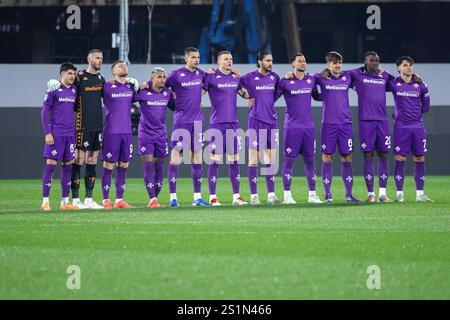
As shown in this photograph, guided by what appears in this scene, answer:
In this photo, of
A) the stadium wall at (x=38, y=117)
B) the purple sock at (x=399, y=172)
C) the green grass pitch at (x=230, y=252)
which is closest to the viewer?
the green grass pitch at (x=230, y=252)

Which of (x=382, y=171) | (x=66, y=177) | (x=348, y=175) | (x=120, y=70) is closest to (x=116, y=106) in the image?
(x=120, y=70)

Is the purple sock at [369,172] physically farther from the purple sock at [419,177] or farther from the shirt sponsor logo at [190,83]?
the shirt sponsor logo at [190,83]

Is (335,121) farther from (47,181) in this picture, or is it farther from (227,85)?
(47,181)

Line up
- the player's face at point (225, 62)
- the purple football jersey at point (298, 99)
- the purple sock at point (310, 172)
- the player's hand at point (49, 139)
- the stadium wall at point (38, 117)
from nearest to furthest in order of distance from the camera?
the player's hand at point (49, 139) < the player's face at point (225, 62) < the purple sock at point (310, 172) < the purple football jersey at point (298, 99) < the stadium wall at point (38, 117)

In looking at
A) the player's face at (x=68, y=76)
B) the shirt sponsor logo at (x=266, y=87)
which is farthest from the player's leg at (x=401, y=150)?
the player's face at (x=68, y=76)

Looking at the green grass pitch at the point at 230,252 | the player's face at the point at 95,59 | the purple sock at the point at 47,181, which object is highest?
the player's face at the point at 95,59

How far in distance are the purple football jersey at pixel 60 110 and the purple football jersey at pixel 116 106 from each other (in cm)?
52

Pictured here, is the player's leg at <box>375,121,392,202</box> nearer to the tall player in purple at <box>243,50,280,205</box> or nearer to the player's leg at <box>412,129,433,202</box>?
the player's leg at <box>412,129,433,202</box>

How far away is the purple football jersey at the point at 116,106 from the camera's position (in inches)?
597

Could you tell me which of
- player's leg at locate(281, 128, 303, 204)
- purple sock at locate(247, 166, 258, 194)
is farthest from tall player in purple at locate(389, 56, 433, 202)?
purple sock at locate(247, 166, 258, 194)

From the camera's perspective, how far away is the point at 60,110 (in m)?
14.9

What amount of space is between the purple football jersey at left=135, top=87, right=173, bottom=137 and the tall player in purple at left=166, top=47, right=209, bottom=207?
209 mm

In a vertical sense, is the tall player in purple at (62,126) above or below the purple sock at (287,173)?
above

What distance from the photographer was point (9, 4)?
27.3m
